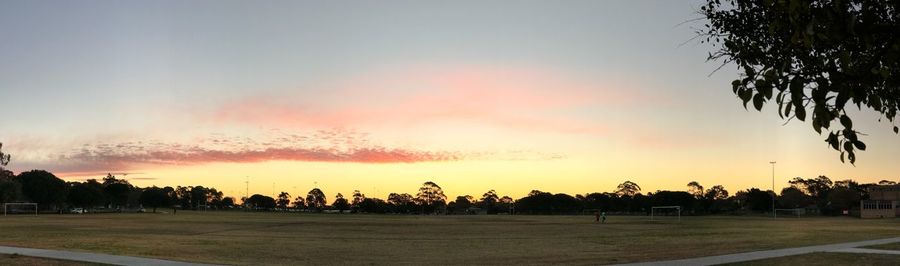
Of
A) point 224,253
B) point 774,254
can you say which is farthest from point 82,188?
point 774,254

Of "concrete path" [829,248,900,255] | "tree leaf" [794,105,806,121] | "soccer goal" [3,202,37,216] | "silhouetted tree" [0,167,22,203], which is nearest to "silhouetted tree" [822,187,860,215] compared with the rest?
"concrete path" [829,248,900,255]

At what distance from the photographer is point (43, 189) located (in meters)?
166

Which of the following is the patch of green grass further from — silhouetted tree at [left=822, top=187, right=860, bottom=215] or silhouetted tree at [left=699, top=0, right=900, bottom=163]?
silhouetted tree at [left=822, top=187, right=860, bottom=215]

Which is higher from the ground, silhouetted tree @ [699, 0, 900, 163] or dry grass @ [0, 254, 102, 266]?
silhouetted tree @ [699, 0, 900, 163]

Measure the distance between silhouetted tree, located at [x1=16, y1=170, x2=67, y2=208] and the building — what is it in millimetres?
176460

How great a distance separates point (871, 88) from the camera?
550 cm

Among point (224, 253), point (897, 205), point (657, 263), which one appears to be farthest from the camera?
point (897, 205)

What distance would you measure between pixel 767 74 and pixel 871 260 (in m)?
20.9

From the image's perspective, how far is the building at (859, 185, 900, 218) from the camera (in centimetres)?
12862

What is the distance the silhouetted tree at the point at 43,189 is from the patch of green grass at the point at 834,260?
588 ft

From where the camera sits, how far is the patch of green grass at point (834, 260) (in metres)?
21.2

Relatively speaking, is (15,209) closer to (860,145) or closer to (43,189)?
(43,189)

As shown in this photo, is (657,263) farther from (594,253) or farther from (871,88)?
(871,88)

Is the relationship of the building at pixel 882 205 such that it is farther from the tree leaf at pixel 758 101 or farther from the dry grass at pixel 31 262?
the tree leaf at pixel 758 101
